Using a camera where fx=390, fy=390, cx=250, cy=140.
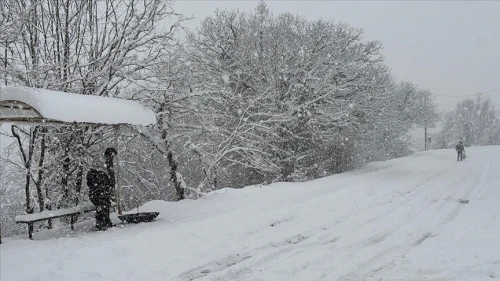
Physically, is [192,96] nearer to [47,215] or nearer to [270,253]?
[47,215]

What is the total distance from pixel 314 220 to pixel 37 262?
19.2 feet

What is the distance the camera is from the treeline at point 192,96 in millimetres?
11836

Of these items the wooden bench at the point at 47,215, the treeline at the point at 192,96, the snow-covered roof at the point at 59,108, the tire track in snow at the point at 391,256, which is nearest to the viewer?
→ the tire track in snow at the point at 391,256

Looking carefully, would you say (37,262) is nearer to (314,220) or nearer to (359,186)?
(314,220)

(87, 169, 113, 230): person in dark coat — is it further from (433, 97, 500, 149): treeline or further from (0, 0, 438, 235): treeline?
(433, 97, 500, 149): treeline

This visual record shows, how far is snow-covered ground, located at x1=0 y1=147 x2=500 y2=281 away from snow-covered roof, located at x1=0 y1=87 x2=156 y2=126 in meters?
2.58

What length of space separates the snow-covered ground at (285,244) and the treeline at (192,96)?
382 cm

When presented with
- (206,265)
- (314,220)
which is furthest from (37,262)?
(314,220)

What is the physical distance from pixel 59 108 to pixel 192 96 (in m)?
6.59

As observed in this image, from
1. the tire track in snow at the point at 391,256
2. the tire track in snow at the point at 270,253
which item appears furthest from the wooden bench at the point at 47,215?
the tire track in snow at the point at 391,256

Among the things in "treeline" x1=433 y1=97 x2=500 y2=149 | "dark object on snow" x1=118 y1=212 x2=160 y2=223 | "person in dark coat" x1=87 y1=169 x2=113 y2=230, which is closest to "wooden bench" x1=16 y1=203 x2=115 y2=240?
"person in dark coat" x1=87 y1=169 x2=113 y2=230

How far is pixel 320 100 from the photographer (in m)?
21.7

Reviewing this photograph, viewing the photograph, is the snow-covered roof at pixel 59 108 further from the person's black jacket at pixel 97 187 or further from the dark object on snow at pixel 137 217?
the dark object on snow at pixel 137 217

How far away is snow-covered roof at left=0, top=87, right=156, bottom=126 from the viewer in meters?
7.71
